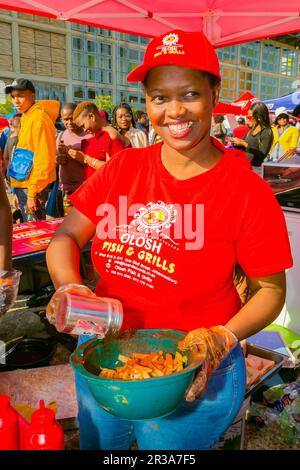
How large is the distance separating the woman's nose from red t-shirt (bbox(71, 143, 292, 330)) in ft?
0.65

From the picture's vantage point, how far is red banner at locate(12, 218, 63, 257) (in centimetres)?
349

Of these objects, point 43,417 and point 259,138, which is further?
point 259,138

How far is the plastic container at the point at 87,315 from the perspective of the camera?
125 centimetres

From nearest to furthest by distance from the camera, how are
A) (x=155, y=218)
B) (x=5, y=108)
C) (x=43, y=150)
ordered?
(x=155, y=218)
(x=43, y=150)
(x=5, y=108)

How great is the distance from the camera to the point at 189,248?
136 cm

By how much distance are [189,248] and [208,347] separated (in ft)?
1.06

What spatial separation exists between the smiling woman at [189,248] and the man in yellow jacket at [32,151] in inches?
134

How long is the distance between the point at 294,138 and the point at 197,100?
820 centimetres

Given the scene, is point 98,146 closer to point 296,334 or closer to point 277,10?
point 277,10

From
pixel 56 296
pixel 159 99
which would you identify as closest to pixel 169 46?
pixel 159 99

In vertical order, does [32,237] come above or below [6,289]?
below

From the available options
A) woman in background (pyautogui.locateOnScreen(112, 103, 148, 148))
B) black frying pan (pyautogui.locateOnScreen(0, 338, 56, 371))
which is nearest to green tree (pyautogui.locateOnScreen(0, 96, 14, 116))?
woman in background (pyautogui.locateOnScreen(112, 103, 148, 148))

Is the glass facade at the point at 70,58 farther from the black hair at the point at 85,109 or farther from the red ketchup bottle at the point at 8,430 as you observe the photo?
the red ketchup bottle at the point at 8,430

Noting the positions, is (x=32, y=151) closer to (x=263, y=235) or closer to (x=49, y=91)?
(x=263, y=235)
